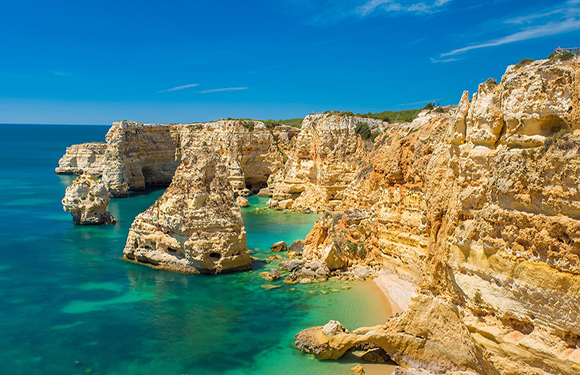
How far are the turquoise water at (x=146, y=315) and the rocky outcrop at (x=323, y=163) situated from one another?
12766 mm

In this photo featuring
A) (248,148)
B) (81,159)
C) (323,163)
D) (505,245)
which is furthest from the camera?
(81,159)

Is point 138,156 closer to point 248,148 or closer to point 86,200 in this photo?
point 248,148

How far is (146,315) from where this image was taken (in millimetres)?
18562

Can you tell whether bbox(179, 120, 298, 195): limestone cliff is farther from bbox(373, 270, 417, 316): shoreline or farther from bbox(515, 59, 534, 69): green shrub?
bbox(515, 59, 534, 69): green shrub

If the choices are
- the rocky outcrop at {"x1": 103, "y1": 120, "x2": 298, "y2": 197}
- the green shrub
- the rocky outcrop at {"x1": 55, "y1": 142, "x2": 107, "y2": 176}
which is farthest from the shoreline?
the rocky outcrop at {"x1": 55, "y1": 142, "x2": 107, "y2": 176}

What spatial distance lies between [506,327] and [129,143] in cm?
5160

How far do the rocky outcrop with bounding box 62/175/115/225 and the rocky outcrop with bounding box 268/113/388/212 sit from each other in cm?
1537

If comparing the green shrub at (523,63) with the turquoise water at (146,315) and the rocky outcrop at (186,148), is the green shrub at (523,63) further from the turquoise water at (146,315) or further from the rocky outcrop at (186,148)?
the rocky outcrop at (186,148)

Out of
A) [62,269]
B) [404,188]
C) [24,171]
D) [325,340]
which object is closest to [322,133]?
[404,188]

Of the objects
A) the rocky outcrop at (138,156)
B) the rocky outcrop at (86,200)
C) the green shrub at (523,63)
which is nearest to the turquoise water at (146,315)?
the rocky outcrop at (86,200)

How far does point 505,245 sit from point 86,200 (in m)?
32.8

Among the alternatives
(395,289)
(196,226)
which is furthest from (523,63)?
(196,226)

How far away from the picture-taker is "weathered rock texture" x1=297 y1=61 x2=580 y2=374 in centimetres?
922

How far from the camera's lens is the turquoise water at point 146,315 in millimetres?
14672
